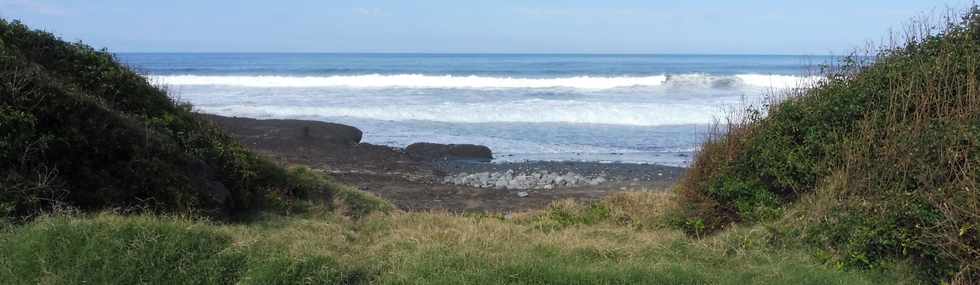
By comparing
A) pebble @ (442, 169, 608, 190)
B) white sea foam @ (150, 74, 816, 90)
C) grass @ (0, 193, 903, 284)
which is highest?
grass @ (0, 193, 903, 284)

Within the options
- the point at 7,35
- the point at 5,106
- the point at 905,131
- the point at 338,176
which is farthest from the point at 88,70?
the point at 905,131

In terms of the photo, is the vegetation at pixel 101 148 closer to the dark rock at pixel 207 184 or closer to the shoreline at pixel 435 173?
the dark rock at pixel 207 184

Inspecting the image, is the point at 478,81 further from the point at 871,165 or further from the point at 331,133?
the point at 871,165

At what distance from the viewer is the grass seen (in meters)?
5.09

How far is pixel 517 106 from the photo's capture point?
28.6 meters

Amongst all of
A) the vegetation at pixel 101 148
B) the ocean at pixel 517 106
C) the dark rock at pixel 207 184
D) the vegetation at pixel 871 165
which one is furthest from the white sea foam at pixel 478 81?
the dark rock at pixel 207 184

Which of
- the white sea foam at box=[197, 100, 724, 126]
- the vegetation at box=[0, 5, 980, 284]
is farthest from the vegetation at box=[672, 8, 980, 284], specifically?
the white sea foam at box=[197, 100, 724, 126]

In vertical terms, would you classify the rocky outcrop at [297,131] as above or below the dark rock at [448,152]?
above

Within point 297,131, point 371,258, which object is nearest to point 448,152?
point 297,131

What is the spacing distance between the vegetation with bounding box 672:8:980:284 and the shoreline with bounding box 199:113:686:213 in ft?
9.28

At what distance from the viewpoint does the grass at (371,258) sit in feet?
16.7

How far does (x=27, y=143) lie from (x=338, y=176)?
330 inches

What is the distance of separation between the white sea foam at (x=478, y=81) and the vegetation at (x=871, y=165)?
32.5 meters

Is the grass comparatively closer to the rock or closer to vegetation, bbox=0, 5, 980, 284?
vegetation, bbox=0, 5, 980, 284
